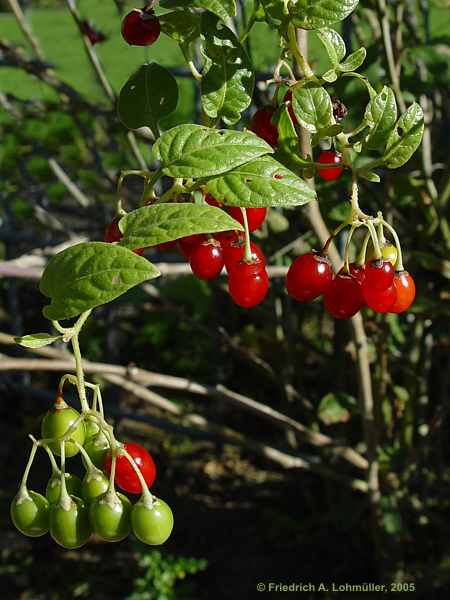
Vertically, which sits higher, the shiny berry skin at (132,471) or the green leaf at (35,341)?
the green leaf at (35,341)

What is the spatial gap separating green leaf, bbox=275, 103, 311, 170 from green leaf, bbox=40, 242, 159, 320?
0.99ft

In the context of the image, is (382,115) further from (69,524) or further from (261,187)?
(69,524)

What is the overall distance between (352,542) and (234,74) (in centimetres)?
213

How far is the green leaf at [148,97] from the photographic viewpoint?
994 millimetres

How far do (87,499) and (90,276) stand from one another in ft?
0.93

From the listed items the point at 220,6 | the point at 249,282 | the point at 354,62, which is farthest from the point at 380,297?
the point at 220,6

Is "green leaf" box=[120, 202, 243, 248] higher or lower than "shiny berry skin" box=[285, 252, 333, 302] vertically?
higher

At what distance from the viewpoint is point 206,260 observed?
944mm

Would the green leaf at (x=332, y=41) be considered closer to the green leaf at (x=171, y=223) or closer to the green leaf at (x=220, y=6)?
the green leaf at (x=220, y=6)

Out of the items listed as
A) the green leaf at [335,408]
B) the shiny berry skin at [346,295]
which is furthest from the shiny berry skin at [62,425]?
the green leaf at [335,408]

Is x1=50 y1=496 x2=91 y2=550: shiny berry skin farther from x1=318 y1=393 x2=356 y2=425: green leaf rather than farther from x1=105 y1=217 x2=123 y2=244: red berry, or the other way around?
x1=318 y1=393 x2=356 y2=425: green leaf

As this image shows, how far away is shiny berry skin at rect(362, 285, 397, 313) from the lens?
3.01ft

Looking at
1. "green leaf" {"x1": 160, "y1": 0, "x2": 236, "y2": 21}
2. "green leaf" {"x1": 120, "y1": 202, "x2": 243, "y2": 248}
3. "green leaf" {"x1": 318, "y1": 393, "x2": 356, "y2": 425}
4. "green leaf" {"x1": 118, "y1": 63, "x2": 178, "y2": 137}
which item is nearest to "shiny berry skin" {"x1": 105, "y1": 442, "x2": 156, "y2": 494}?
"green leaf" {"x1": 120, "y1": 202, "x2": 243, "y2": 248}

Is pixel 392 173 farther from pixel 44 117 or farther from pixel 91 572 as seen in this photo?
pixel 91 572
